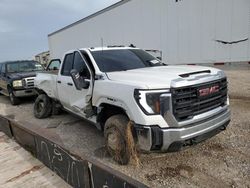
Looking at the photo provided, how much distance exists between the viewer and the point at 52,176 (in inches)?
148

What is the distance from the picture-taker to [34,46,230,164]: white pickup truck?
3.33m

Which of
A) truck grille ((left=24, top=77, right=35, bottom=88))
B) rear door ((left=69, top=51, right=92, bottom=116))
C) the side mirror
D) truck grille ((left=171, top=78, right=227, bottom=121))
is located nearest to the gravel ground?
rear door ((left=69, top=51, right=92, bottom=116))

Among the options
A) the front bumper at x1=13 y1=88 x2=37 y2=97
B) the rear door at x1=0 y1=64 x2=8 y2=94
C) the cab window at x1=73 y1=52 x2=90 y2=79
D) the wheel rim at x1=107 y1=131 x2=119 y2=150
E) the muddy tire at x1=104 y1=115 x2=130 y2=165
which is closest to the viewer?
the muddy tire at x1=104 y1=115 x2=130 y2=165

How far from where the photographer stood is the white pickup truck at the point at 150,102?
10.9 feet

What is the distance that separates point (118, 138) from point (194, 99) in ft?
3.92

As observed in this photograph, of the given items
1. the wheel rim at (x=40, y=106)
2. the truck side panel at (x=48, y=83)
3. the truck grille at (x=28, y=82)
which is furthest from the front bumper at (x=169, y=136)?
the truck grille at (x=28, y=82)

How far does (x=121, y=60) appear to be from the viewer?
4891 millimetres

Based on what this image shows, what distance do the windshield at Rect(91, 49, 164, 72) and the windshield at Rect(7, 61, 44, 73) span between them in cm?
669

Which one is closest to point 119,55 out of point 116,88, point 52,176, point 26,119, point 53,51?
point 116,88

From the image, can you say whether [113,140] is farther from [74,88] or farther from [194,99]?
[74,88]

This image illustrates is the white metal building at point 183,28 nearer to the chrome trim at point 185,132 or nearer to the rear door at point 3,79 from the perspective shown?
the chrome trim at point 185,132

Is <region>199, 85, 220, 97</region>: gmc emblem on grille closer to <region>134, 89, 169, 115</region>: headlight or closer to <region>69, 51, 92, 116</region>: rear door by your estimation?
<region>134, 89, 169, 115</region>: headlight

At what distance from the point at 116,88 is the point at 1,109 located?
7242 millimetres

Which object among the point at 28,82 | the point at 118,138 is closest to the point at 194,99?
the point at 118,138
